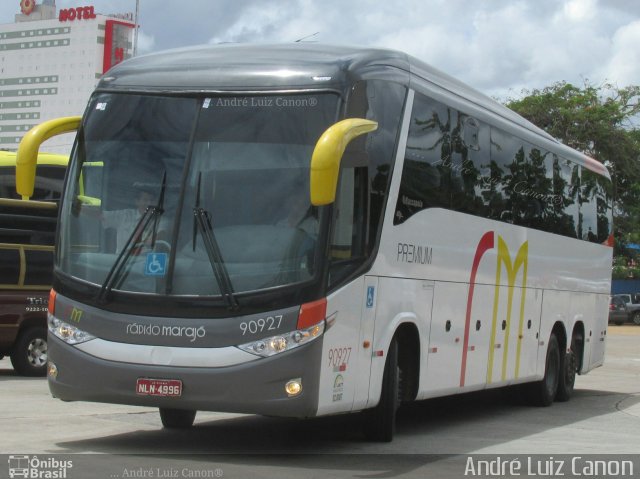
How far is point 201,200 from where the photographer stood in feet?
34.4

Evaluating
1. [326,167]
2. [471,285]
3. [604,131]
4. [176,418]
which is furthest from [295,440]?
[604,131]

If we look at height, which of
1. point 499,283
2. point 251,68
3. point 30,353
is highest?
point 251,68

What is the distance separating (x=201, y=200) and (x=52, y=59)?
176883 millimetres

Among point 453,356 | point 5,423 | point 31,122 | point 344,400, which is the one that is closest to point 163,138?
point 344,400

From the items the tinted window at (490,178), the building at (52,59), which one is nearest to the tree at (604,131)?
the tinted window at (490,178)

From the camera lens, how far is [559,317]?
18.4 metres

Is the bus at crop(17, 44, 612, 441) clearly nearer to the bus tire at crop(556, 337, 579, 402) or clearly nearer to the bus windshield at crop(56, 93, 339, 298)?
the bus windshield at crop(56, 93, 339, 298)

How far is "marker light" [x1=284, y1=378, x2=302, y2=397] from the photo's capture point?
33.3 feet

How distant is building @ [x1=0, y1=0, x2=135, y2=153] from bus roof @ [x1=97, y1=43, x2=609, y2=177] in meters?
153

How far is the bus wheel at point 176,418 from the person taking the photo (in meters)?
12.7

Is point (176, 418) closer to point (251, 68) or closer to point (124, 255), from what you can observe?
point (124, 255)

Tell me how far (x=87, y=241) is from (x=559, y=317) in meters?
9.47

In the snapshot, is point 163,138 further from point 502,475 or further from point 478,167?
point 478,167

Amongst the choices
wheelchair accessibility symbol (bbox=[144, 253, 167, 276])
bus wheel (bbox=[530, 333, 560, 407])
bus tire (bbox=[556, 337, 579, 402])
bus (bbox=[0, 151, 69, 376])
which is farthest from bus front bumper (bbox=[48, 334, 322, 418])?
bus tire (bbox=[556, 337, 579, 402])
